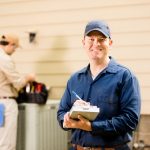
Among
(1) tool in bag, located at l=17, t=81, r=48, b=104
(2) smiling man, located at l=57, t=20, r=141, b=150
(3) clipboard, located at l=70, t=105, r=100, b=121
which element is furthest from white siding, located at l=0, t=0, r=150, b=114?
(3) clipboard, located at l=70, t=105, r=100, b=121

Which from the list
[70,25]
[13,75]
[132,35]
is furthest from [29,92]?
[132,35]

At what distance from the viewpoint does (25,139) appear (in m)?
3.97

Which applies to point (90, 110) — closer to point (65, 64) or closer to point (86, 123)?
point (86, 123)

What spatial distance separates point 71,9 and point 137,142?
1.73 m

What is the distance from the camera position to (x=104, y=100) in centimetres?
225

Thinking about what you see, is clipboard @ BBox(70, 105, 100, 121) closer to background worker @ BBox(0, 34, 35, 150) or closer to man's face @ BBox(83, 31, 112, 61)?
man's face @ BBox(83, 31, 112, 61)

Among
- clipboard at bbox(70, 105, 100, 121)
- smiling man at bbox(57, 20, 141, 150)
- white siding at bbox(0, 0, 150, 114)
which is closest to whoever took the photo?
clipboard at bbox(70, 105, 100, 121)

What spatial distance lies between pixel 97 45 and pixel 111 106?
1.35 ft

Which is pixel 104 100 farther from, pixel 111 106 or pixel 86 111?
pixel 86 111

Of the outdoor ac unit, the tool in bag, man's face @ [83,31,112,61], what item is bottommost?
the outdoor ac unit

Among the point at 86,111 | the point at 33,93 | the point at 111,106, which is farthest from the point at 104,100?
the point at 33,93

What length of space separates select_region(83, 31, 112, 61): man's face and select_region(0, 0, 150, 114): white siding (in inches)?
61.5

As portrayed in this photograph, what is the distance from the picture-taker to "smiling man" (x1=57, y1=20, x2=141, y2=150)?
2188 millimetres

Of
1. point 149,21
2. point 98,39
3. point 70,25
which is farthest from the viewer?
point 70,25
